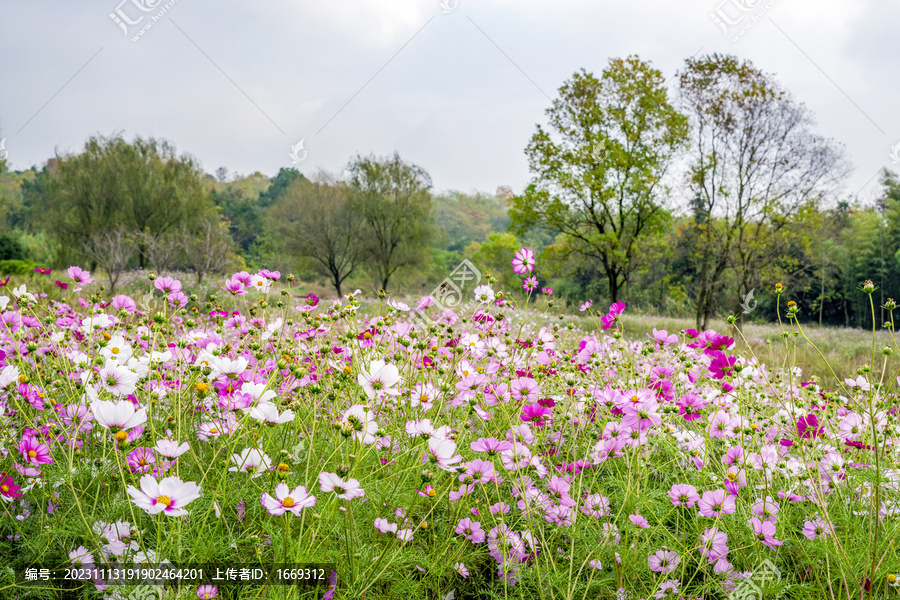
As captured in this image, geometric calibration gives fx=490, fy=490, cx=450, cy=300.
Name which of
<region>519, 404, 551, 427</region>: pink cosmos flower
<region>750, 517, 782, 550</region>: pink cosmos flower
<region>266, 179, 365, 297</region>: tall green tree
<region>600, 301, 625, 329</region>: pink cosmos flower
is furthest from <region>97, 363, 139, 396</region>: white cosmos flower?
<region>266, 179, 365, 297</region>: tall green tree

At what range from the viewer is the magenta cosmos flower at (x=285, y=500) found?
0.93 m

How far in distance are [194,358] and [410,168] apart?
21.7m

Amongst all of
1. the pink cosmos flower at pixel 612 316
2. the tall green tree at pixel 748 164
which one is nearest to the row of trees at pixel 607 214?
the tall green tree at pixel 748 164

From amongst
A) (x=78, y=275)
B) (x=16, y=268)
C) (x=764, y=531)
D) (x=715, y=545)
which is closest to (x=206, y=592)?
(x=715, y=545)

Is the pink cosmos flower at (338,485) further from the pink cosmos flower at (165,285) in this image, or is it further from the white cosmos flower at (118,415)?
Result: the pink cosmos flower at (165,285)

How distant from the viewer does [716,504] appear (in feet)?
4.52

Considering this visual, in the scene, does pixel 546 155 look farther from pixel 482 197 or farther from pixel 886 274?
pixel 482 197

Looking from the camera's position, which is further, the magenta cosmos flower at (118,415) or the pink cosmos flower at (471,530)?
the pink cosmos flower at (471,530)

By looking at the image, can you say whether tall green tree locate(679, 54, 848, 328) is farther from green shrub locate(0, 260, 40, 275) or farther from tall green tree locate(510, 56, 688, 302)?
green shrub locate(0, 260, 40, 275)

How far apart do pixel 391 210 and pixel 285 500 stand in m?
21.7

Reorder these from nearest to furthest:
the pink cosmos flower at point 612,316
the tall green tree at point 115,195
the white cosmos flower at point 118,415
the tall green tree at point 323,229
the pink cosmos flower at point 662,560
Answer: the white cosmos flower at point 118,415 → the pink cosmos flower at point 662,560 → the pink cosmos flower at point 612,316 → the tall green tree at point 115,195 → the tall green tree at point 323,229

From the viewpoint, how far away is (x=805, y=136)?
35.2 feet

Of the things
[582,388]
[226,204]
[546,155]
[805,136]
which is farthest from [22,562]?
[226,204]

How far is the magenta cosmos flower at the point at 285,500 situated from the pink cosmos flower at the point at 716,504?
108 centimetres
